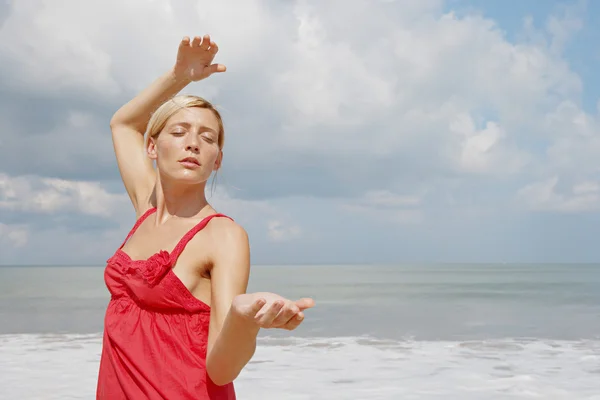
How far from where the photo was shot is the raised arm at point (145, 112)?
2.27 meters

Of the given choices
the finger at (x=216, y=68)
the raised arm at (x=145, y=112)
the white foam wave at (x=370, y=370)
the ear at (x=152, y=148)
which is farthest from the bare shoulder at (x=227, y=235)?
the white foam wave at (x=370, y=370)

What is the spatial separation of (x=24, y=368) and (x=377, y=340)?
5.14 m

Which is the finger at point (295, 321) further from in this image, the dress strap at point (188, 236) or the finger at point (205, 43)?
the finger at point (205, 43)

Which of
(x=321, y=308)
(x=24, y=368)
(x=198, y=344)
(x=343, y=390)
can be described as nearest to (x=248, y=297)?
(x=198, y=344)

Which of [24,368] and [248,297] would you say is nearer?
[248,297]

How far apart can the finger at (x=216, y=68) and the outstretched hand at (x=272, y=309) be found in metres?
0.98

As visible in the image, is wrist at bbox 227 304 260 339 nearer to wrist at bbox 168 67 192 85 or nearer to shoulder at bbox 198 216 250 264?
shoulder at bbox 198 216 250 264

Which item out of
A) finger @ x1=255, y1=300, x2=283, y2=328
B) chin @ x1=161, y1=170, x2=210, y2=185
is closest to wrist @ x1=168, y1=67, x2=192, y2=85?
chin @ x1=161, y1=170, x2=210, y2=185

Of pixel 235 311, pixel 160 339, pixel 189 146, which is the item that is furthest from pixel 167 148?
pixel 235 311

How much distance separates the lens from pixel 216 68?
7.46 feet

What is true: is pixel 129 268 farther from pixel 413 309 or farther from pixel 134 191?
pixel 413 309

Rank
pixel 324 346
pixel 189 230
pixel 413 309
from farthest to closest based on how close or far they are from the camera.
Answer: pixel 413 309, pixel 324 346, pixel 189 230

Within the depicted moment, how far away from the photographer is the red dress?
1.85m

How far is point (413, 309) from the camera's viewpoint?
1711 centimetres
